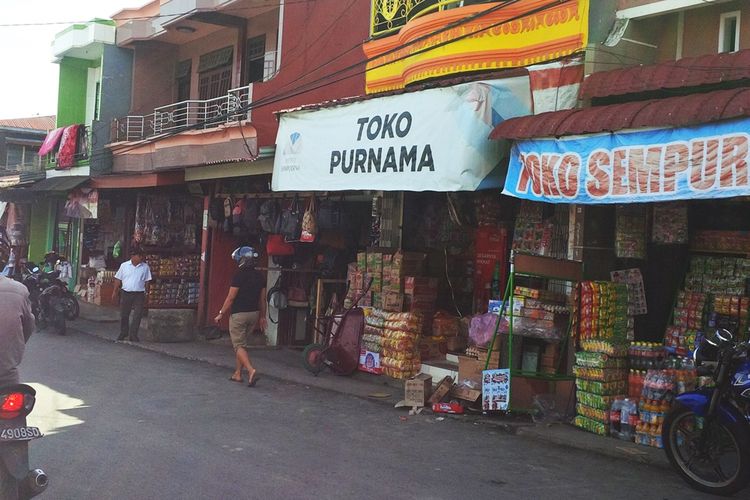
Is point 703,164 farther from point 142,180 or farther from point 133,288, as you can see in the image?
point 142,180

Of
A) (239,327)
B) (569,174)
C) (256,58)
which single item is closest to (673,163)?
(569,174)

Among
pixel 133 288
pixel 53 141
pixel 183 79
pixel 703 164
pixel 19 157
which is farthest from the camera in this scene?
pixel 19 157

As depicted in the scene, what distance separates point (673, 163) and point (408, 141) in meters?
3.53

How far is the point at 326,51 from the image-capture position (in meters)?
13.2

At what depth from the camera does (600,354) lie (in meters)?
7.96

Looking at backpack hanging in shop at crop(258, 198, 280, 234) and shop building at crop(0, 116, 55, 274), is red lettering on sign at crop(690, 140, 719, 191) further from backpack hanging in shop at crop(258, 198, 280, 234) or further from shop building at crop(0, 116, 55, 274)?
shop building at crop(0, 116, 55, 274)

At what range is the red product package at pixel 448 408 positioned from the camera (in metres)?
8.97

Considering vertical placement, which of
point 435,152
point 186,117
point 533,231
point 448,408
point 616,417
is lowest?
point 448,408

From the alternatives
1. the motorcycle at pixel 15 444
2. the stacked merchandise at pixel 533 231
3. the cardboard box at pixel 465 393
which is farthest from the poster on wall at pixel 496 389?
the motorcycle at pixel 15 444

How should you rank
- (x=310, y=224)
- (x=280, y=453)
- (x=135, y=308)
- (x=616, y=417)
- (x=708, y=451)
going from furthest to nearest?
(x=135, y=308) < (x=310, y=224) < (x=616, y=417) < (x=280, y=453) < (x=708, y=451)

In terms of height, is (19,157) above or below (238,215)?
above

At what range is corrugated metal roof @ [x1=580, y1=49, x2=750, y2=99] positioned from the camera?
7.18 meters

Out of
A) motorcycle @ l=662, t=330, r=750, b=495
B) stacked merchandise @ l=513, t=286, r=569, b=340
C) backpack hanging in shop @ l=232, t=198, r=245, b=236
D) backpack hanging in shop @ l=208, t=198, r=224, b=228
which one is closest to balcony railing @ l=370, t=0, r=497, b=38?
stacked merchandise @ l=513, t=286, r=569, b=340

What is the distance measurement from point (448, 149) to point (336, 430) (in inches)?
137
